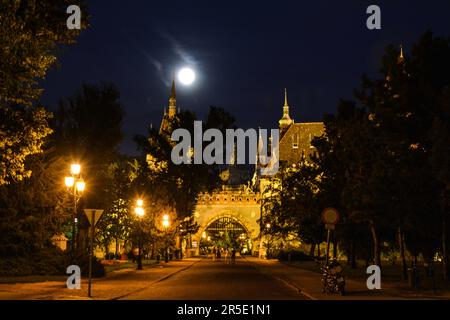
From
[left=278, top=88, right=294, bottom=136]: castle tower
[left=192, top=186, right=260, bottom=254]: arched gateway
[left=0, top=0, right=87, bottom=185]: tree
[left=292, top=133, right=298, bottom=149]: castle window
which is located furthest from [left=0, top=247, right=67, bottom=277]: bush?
[left=278, top=88, right=294, bottom=136]: castle tower

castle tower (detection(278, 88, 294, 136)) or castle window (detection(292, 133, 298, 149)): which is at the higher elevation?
castle tower (detection(278, 88, 294, 136))

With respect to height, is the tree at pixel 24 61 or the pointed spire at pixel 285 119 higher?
the pointed spire at pixel 285 119

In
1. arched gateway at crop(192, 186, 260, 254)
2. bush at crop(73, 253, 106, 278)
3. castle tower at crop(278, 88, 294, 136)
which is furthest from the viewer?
castle tower at crop(278, 88, 294, 136)

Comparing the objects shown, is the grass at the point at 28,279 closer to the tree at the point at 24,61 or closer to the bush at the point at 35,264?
the bush at the point at 35,264

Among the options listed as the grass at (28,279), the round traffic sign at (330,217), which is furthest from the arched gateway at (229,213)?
the round traffic sign at (330,217)

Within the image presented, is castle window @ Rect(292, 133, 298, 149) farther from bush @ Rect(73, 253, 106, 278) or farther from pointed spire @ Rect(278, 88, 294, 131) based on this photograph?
bush @ Rect(73, 253, 106, 278)

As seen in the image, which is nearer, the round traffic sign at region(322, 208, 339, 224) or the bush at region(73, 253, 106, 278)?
the round traffic sign at region(322, 208, 339, 224)

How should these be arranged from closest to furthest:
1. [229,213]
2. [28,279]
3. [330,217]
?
1. [330,217]
2. [28,279]
3. [229,213]

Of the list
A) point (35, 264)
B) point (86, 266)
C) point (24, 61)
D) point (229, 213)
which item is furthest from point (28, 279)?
point (229, 213)

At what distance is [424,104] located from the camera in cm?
3184

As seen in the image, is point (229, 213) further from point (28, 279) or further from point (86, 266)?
point (28, 279)

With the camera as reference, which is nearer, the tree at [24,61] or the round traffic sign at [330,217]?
the tree at [24,61]

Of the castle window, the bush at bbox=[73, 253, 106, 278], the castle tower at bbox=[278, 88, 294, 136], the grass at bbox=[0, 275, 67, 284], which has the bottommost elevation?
the grass at bbox=[0, 275, 67, 284]

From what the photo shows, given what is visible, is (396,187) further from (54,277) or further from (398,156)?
(54,277)
